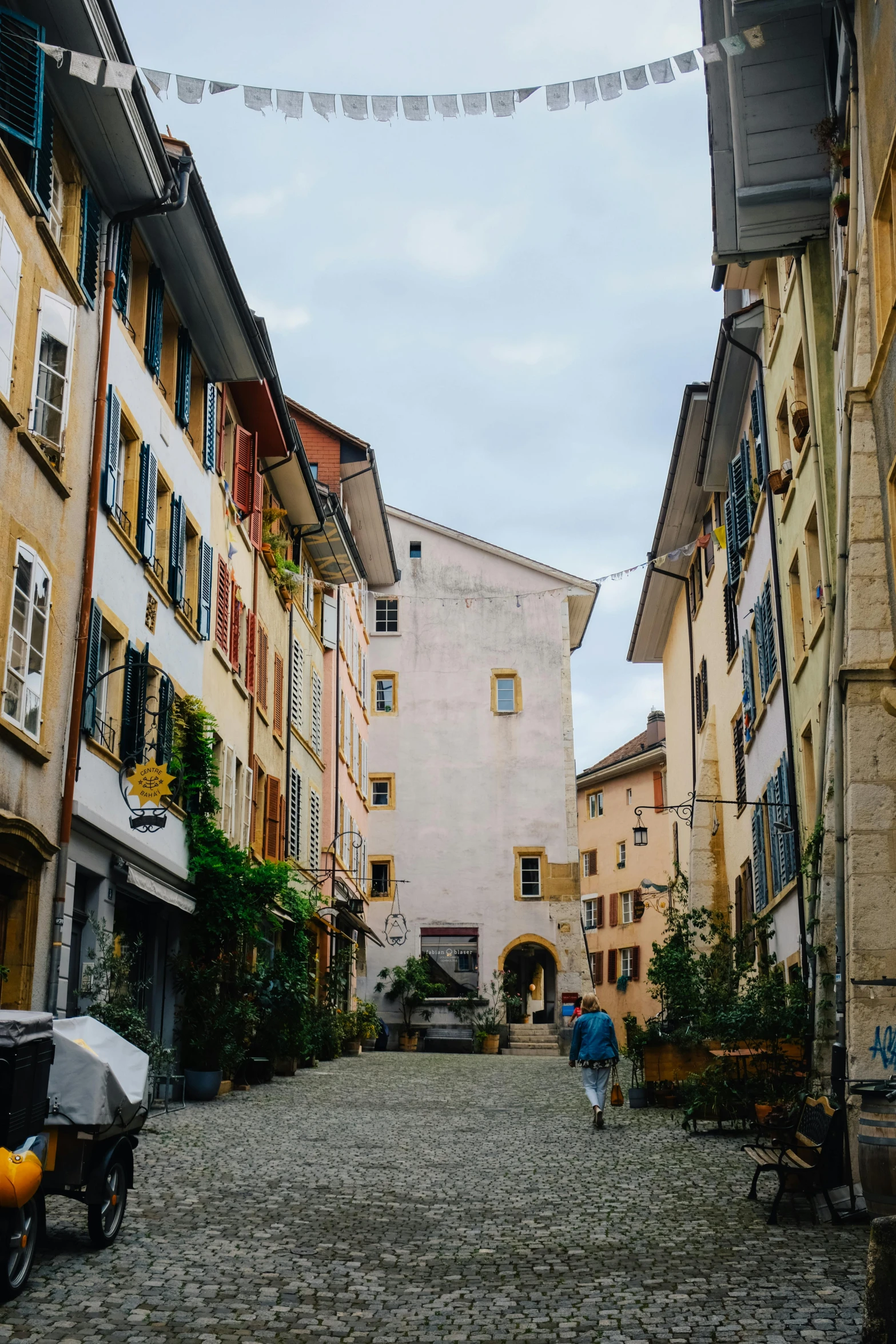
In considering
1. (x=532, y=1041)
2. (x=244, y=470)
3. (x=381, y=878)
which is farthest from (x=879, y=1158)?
(x=381, y=878)

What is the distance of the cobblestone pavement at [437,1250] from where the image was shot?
6652 millimetres

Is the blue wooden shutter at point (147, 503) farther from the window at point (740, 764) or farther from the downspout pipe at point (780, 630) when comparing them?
the window at point (740, 764)

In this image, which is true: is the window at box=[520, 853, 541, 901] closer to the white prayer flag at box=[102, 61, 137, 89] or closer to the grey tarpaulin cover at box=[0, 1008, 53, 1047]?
the white prayer flag at box=[102, 61, 137, 89]

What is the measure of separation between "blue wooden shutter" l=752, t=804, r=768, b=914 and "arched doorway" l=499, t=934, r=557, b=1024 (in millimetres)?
17698

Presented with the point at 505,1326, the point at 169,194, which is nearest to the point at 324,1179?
the point at 505,1326

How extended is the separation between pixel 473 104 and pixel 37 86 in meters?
5.86

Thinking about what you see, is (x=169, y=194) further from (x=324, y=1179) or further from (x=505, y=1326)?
(x=505, y=1326)

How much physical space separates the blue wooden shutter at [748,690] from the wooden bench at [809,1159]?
12971 mm

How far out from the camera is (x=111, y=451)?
15781 millimetres

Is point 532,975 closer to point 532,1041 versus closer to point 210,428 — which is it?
point 532,1041

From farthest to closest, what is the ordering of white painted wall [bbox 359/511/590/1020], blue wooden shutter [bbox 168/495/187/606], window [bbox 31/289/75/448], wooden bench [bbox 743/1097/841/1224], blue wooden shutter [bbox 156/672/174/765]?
white painted wall [bbox 359/511/590/1020] < blue wooden shutter [bbox 168/495/187/606] < blue wooden shutter [bbox 156/672/174/765] < window [bbox 31/289/75/448] < wooden bench [bbox 743/1097/841/1224]

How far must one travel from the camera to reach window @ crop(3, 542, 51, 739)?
12.5 metres

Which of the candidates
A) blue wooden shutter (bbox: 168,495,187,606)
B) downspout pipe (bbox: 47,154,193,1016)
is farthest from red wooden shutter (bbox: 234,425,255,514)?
downspout pipe (bbox: 47,154,193,1016)

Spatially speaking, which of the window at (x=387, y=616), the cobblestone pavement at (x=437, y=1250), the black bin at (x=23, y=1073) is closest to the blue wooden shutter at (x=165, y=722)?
the cobblestone pavement at (x=437, y=1250)
